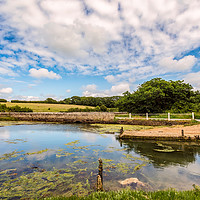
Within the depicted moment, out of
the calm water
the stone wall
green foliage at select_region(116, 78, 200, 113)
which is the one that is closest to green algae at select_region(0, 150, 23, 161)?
the calm water

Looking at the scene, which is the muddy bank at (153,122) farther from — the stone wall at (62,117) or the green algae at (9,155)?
the green algae at (9,155)

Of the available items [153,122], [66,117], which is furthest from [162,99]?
[66,117]

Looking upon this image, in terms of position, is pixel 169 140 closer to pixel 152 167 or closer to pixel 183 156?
pixel 183 156

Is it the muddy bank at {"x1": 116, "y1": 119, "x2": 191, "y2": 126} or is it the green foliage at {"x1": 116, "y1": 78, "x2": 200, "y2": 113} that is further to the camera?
the green foliage at {"x1": 116, "y1": 78, "x2": 200, "y2": 113}

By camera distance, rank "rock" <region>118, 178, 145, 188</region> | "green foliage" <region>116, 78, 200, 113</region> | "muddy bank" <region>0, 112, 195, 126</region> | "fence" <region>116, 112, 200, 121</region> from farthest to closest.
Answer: "muddy bank" <region>0, 112, 195, 126</region>
"green foliage" <region>116, 78, 200, 113</region>
"fence" <region>116, 112, 200, 121</region>
"rock" <region>118, 178, 145, 188</region>

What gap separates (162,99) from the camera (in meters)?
34.4

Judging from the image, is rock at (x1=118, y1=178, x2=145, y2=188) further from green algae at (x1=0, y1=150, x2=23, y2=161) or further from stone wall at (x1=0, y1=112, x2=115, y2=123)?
stone wall at (x1=0, y1=112, x2=115, y2=123)

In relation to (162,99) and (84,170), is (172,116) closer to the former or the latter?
(162,99)

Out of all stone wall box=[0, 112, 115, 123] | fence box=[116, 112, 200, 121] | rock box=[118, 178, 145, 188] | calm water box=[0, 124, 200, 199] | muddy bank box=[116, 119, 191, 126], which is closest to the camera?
calm water box=[0, 124, 200, 199]

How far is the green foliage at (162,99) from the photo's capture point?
31.5 metres

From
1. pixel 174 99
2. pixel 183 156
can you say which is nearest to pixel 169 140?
pixel 183 156

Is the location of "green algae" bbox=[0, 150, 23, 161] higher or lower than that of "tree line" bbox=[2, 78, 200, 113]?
lower

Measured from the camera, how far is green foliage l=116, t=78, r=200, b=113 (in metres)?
31.5

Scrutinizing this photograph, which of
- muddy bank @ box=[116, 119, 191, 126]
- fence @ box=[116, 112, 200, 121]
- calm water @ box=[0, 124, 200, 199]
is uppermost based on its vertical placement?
fence @ box=[116, 112, 200, 121]
